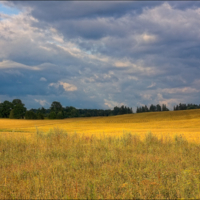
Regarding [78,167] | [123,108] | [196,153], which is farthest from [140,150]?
[123,108]

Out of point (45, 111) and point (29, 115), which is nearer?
point (29, 115)

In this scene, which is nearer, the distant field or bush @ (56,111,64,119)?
the distant field

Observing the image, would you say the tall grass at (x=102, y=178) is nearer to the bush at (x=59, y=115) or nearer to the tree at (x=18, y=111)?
the bush at (x=59, y=115)

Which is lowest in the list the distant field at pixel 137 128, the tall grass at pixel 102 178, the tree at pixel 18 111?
the distant field at pixel 137 128

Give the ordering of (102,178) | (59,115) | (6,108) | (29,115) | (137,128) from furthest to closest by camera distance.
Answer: (6,108) → (59,115) → (29,115) → (137,128) → (102,178)

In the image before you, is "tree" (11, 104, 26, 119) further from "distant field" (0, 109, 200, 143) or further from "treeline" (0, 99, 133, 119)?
"distant field" (0, 109, 200, 143)

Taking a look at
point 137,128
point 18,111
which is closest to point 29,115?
point 18,111

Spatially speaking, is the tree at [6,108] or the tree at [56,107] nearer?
the tree at [6,108]

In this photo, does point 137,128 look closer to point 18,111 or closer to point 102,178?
point 102,178

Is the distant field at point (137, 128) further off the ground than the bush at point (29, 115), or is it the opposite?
the bush at point (29, 115)

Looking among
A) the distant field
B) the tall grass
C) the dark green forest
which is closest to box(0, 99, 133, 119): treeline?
the dark green forest

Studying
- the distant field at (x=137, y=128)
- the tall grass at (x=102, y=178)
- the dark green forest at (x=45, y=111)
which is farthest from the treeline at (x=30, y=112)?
the tall grass at (x=102, y=178)

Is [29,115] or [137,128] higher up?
[29,115]

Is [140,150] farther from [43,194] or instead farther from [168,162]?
[43,194]
